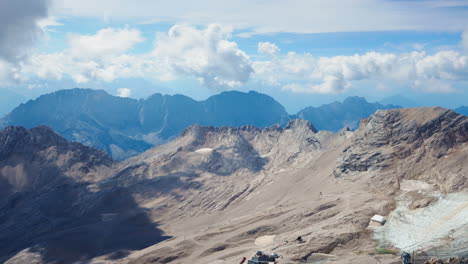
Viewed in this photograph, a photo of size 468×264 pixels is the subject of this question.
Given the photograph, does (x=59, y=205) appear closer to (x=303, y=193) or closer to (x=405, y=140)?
(x=303, y=193)

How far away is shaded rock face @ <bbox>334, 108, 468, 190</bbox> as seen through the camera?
96188 millimetres

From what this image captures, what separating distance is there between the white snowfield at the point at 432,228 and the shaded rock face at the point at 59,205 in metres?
67.4

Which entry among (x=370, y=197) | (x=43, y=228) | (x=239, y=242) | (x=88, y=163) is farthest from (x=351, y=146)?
(x=88, y=163)

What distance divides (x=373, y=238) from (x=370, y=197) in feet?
68.4

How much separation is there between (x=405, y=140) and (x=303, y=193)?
31.5 meters

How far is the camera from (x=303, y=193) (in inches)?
4343

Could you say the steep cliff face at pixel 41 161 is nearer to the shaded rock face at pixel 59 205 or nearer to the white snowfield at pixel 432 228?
the shaded rock face at pixel 59 205

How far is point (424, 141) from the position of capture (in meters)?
100

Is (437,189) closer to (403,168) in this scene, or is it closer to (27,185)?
(403,168)

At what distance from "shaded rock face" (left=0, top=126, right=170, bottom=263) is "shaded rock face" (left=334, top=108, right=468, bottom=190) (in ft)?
204

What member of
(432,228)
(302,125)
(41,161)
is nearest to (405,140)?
(432,228)

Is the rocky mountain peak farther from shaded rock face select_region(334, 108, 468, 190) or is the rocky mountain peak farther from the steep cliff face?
the steep cliff face

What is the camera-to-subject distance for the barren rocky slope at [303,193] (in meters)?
68.8

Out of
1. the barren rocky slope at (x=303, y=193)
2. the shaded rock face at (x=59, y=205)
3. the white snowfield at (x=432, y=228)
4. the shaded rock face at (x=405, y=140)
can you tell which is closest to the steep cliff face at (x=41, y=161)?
the shaded rock face at (x=59, y=205)
